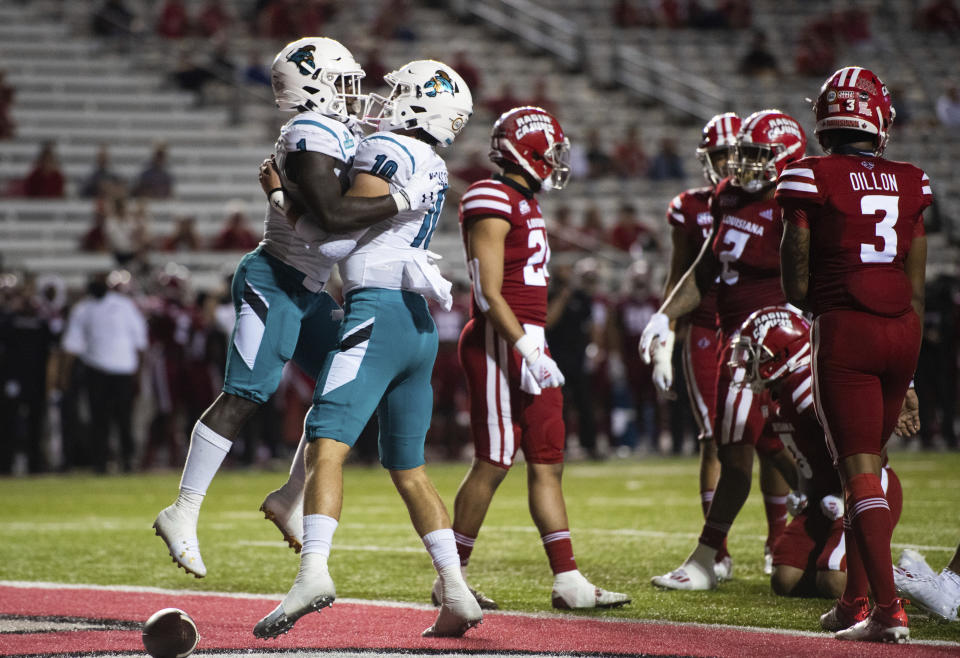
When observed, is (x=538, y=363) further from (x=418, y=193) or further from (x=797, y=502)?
(x=797, y=502)

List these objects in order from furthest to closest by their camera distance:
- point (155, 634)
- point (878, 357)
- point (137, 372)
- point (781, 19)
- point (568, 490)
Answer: point (781, 19)
point (137, 372)
point (568, 490)
point (878, 357)
point (155, 634)

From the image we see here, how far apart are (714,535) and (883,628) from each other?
1527 millimetres

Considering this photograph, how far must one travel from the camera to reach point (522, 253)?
5492mm

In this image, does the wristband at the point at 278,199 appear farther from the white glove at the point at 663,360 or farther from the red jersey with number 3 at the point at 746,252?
the red jersey with number 3 at the point at 746,252

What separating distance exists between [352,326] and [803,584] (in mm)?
2217

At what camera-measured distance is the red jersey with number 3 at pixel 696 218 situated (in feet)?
21.2

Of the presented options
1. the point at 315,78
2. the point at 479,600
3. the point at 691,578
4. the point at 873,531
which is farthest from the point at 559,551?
the point at 315,78

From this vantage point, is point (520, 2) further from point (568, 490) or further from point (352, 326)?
point (352, 326)

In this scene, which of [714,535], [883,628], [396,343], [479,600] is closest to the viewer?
[883,628]

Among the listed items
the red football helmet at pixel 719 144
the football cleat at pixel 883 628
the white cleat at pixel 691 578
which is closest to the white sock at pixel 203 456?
the white cleat at pixel 691 578

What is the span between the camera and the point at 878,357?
4.48m

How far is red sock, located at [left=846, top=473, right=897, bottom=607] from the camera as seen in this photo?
435cm

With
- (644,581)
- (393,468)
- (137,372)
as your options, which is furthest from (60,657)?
(137,372)

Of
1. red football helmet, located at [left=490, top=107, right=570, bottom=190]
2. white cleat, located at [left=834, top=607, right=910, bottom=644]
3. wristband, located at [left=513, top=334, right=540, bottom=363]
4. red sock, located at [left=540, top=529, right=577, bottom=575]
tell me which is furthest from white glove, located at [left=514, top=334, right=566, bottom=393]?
white cleat, located at [left=834, top=607, right=910, bottom=644]
